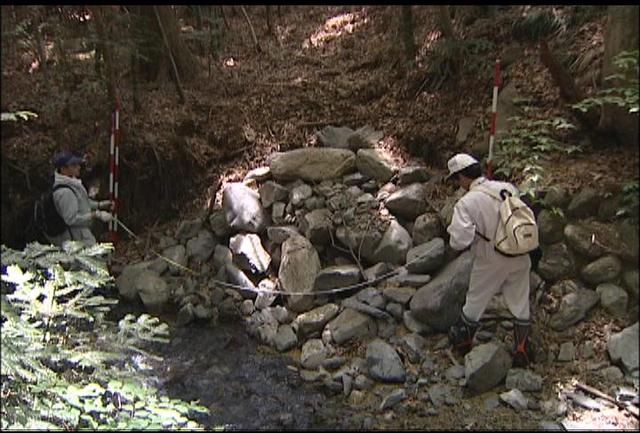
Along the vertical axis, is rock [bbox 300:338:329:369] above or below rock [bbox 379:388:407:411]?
above

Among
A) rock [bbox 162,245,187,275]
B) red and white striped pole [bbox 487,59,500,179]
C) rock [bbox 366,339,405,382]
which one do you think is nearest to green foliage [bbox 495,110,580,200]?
red and white striped pole [bbox 487,59,500,179]

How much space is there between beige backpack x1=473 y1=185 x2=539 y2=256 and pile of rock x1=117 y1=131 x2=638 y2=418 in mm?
821

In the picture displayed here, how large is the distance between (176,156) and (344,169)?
8.35 ft

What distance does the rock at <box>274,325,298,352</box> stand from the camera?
227 inches

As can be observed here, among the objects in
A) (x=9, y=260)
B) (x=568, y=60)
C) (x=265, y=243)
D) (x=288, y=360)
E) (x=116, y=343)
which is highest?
(x=568, y=60)

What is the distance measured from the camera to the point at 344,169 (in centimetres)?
696

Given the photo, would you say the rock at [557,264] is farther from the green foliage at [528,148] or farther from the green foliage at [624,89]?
the green foliage at [624,89]

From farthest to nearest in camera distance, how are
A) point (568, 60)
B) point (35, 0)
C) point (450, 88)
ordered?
point (35, 0) → point (450, 88) → point (568, 60)

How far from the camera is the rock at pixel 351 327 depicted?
555 cm

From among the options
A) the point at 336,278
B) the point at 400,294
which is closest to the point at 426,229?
the point at 400,294

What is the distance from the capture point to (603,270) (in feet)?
16.9

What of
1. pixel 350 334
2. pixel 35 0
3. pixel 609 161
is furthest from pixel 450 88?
pixel 35 0

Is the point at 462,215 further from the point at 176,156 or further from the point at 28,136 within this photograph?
the point at 28,136

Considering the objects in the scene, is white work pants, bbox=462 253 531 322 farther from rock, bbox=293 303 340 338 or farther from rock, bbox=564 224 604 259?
rock, bbox=293 303 340 338
